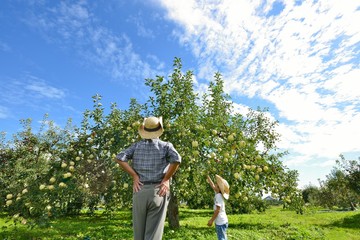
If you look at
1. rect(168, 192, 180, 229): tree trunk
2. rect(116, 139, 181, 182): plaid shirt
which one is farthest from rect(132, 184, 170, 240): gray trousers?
rect(168, 192, 180, 229): tree trunk

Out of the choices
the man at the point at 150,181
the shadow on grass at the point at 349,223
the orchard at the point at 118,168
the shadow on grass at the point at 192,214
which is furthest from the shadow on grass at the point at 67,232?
the shadow on grass at the point at 349,223

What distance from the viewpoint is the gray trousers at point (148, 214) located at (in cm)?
447

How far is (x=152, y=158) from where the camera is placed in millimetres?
4828

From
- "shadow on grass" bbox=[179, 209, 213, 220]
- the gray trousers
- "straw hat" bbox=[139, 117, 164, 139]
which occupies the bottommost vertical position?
the gray trousers

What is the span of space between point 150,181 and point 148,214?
0.52 metres

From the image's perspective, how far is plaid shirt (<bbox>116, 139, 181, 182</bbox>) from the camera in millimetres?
4721

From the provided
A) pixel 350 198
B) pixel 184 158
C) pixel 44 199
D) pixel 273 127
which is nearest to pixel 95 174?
pixel 44 199

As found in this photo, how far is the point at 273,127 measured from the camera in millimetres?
27562

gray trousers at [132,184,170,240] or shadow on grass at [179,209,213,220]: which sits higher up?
shadow on grass at [179,209,213,220]

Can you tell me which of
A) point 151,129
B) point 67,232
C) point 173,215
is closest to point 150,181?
point 151,129

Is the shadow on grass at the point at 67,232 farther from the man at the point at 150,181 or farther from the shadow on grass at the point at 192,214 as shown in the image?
the shadow on grass at the point at 192,214

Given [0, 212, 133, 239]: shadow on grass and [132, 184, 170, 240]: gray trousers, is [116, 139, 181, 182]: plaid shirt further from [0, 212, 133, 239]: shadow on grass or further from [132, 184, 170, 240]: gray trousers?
[0, 212, 133, 239]: shadow on grass

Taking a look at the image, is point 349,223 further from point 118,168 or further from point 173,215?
point 118,168

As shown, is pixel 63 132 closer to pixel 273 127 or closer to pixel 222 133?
pixel 273 127
